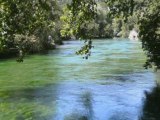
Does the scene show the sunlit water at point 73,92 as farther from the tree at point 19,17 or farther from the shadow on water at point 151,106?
the tree at point 19,17

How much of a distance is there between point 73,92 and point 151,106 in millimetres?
7644

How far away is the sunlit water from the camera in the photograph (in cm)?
2272

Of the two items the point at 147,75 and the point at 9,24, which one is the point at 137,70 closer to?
the point at 147,75

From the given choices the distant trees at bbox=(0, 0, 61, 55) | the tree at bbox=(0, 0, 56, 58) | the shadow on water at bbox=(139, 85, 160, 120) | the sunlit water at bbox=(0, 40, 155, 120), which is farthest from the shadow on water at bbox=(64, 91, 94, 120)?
the tree at bbox=(0, 0, 56, 58)

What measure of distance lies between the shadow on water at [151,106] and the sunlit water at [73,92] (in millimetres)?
375

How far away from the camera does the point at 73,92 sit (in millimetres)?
29953

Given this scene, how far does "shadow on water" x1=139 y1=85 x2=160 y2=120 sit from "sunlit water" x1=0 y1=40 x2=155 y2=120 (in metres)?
0.37

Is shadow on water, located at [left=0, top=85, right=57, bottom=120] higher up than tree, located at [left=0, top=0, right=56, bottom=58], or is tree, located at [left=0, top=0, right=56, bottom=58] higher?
tree, located at [left=0, top=0, right=56, bottom=58]

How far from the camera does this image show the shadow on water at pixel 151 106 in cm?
2172

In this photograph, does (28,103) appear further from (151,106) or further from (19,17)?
(19,17)

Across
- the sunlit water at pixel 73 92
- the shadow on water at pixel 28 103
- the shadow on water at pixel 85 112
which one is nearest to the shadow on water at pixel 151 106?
the sunlit water at pixel 73 92

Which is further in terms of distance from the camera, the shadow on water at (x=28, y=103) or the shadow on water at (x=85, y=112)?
the shadow on water at (x=28, y=103)

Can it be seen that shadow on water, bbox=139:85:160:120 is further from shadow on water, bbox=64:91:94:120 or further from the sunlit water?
shadow on water, bbox=64:91:94:120

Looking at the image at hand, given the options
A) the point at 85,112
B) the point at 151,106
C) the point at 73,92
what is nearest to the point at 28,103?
the point at 85,112
